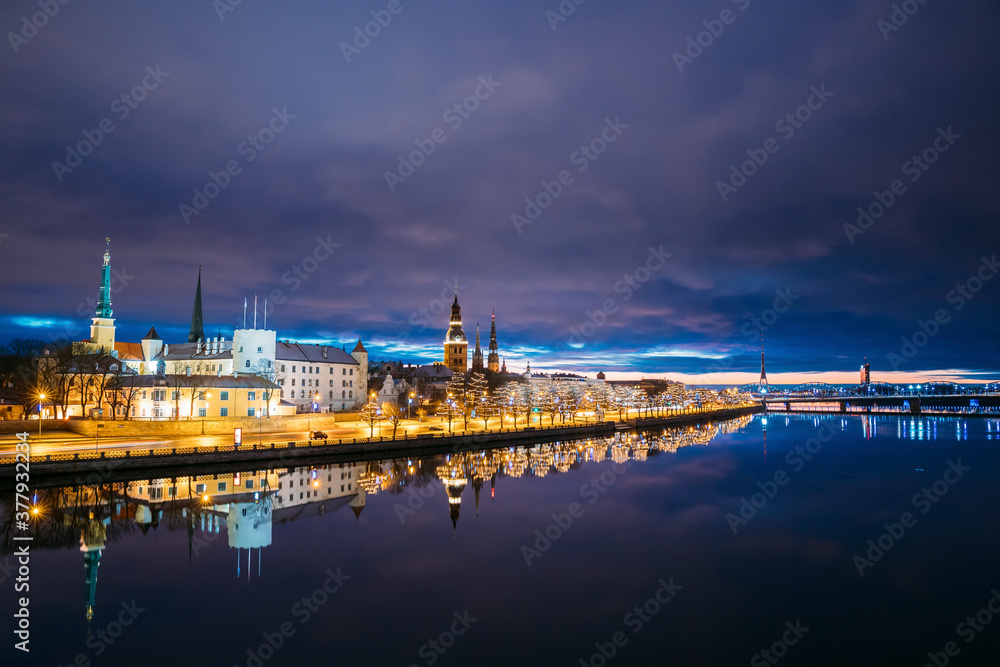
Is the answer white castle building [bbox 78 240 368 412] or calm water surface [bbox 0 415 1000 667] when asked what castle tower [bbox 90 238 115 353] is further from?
calm water surface [bbox 0 415 1000 667]

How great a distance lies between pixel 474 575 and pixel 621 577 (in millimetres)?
5685

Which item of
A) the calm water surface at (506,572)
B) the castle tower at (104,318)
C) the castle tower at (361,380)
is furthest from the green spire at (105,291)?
the calm water surface at (506,572)

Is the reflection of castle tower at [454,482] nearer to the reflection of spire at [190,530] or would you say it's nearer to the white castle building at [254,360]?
the reflection of spire at [190,530]

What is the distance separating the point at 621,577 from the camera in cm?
2177

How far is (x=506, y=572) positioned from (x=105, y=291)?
8091cm

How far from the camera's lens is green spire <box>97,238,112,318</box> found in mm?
78375

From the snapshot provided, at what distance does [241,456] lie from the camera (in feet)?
135

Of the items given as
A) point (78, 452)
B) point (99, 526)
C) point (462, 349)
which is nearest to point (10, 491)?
point (78, 452)

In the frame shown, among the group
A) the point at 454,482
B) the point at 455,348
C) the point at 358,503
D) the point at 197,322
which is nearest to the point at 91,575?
the point at 358,503

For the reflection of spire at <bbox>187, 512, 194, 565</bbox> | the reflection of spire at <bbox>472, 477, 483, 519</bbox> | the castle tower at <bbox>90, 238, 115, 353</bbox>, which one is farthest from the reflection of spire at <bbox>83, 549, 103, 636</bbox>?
the castle tower at <bbox>90, 238, 115, 353</bbox>

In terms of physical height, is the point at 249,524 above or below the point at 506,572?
above

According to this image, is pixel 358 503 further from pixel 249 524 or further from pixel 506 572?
pixel 506 572

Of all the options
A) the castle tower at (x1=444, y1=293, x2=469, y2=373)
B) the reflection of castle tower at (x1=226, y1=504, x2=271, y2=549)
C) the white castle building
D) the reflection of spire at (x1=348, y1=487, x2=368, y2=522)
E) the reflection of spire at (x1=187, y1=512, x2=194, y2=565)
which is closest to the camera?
the reflection of spire at (x1=187, y1=512, x2=194, y2=565)

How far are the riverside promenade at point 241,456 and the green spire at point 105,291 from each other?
161 feet
